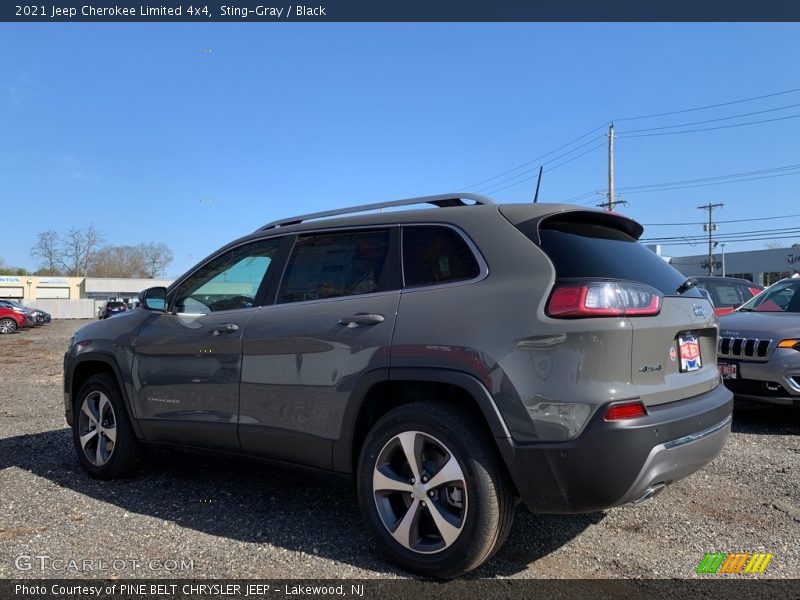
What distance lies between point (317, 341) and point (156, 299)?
1.69 meters

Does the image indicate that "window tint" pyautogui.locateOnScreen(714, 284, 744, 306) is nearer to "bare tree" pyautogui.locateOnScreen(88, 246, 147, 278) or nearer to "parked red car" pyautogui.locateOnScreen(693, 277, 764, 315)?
"parked red car" pyautogui.locateOnScreen(693, 277, 764, 315)

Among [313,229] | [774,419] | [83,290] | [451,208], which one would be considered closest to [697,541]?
[451,208]

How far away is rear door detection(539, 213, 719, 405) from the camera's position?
2791 mm

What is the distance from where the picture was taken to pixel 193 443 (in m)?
4.07

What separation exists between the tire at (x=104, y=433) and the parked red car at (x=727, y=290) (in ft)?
28.6

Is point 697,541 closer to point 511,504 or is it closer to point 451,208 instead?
point 511,504

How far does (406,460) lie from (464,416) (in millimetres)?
410

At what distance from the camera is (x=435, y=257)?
127 inches

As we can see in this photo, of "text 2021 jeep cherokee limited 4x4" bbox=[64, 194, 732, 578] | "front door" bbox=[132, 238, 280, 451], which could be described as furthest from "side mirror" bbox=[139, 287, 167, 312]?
"text 2021 jeep cherokee limited 4x4" bbox=[64, 194, 732, 578]

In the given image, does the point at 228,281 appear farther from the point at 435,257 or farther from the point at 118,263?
the point at 118,263

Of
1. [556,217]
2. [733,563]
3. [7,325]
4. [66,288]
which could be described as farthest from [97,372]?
[66,288]

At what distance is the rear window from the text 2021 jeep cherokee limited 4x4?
12 millimetres

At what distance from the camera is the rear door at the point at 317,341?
322 cm

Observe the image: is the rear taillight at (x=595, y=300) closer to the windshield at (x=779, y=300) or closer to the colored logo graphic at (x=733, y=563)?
the colored logo graphic at (x=733, y=563)
